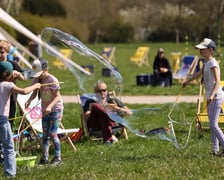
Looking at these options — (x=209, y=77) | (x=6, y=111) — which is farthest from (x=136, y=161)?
(x=6, y=111)

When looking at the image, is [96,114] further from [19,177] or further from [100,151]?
[19,177]

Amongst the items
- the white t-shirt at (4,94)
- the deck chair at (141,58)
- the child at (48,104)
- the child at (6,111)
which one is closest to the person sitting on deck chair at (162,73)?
the child at (48,104)

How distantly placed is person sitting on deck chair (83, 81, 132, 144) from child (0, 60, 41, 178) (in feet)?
6.53

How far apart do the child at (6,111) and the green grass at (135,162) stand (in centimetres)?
21

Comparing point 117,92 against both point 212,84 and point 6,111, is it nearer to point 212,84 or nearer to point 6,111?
point 212,84

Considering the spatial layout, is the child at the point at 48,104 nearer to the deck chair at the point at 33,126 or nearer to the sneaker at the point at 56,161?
the sneaker at the point at 56,161

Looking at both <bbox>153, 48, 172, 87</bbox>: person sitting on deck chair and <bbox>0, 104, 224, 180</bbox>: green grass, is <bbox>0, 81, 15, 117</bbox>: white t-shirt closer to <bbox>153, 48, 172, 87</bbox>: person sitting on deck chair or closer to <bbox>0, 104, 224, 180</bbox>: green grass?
<bbox>0, 104, 224, 180</bbox>: green grass

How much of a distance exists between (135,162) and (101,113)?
2144 mm

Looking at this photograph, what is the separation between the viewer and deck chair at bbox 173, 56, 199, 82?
18.7 meters

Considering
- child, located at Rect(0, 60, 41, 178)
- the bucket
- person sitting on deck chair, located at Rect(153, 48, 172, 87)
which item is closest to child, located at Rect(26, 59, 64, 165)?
the bucket

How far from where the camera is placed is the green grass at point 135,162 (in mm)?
7484

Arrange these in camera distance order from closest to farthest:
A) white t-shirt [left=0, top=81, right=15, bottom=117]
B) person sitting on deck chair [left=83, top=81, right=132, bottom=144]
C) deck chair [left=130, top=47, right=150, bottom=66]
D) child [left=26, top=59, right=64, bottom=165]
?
white t-shirt [left=0, top=81, right=15, bottom=117], child [left=26, top=59, right=64, bottom=165], person sitting on deck chair [left=83, top=81, right=132, bottom=144], deck chair [left=130, top=47, right=150, bottom=66]

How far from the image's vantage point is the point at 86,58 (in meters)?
8.77

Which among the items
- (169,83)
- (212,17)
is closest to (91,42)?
(212,17)
